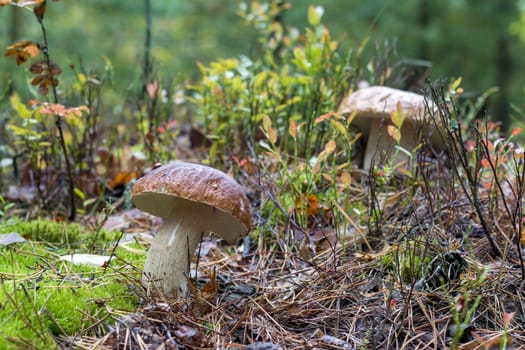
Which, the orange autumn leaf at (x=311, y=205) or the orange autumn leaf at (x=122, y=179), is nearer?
the orange autumn leaf at (x=311, y=205)

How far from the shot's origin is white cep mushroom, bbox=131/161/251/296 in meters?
1.74

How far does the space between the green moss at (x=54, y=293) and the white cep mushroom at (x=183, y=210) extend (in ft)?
0.43

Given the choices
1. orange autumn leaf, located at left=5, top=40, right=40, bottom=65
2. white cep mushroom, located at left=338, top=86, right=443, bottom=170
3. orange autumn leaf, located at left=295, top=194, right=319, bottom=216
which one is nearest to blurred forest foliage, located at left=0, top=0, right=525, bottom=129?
white cep mushroom, located at left=338, top=86, right=443, bottom=170

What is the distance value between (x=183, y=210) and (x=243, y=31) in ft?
29.9

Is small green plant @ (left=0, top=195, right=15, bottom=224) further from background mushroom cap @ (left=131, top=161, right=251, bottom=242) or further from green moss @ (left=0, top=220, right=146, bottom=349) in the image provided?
background mushroom cap @ (left=131, top=161, right=251, bottom=242)

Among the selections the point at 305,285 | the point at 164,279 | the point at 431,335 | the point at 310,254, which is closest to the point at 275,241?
the point at 310,254

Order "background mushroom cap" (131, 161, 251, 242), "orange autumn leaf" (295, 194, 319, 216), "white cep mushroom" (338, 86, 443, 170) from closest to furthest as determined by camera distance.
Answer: "background mushroom cap" (131, 161, 251, 242), "orange autumn leaf" (295, 194, 319, 216), "white cep mushroom" (338, 86, 443, 170)

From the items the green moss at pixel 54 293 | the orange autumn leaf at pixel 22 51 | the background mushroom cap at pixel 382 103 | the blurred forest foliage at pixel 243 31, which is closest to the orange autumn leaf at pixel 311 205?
the background mushroom cap at pixel 382 103

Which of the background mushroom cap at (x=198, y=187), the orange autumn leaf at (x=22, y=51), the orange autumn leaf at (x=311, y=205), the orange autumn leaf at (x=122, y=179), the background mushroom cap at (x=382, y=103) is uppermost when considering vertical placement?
the orange autumn leaf at (x=22, y=51)

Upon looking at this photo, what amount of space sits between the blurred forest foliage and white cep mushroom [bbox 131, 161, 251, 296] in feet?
28.4

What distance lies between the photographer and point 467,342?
164 centimetres

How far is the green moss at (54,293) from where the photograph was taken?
1.44 meters

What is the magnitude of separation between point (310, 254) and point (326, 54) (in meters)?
1.69

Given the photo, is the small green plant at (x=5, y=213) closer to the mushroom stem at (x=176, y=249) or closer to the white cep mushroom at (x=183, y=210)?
the white cep mushroom at (x=183, y=210)
